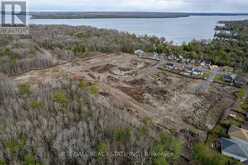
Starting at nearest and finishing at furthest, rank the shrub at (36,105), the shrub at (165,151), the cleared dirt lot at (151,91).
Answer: the shrub at (165,151) < the shrub at (36,105) < the cleared dirt lot at (151,91)

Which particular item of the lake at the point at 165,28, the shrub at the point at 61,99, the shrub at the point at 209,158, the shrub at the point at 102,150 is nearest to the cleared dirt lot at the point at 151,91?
the shrub at the point at 209,158

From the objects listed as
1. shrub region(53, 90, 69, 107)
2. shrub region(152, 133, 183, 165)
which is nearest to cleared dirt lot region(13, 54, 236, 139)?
shrub region(152, 133, 183, 165)

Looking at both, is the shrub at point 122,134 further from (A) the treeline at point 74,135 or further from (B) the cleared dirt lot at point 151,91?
(B) the cleared dirt lot at point 151,91

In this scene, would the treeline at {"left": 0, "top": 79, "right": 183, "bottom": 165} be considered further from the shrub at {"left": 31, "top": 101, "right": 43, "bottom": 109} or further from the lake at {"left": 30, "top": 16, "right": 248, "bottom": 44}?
the lake at {"left": 30, "top": 16, "right": 248, "bottom": 44}

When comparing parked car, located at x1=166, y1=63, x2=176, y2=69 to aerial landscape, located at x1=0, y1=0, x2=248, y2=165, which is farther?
parked car, located at x1=166, y1=63, x2=176, y2=69

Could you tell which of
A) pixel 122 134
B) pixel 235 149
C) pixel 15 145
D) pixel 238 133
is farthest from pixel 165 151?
pixel 15 145

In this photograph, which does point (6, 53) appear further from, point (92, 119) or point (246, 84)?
point (246, 84)
